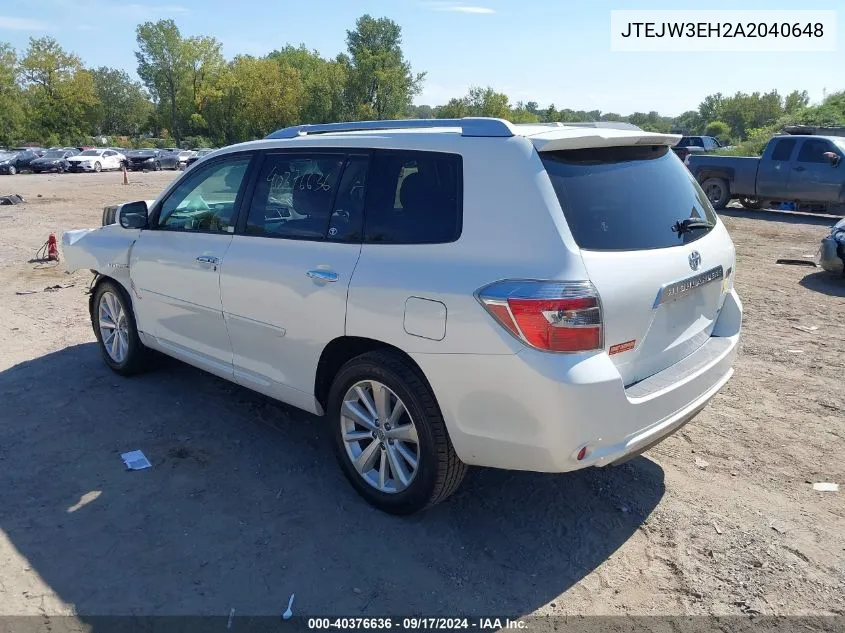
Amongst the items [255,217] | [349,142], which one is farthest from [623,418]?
[255,217]

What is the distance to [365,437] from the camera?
3.57 m

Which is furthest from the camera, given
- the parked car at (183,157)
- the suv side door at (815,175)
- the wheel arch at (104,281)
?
the parked car at (183,157)

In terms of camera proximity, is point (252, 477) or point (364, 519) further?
point (252, 477)

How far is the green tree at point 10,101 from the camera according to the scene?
6150 cm

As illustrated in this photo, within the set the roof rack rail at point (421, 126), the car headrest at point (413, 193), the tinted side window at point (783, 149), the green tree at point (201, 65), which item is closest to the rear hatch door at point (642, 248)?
the roof rack rail at point (421, 126)

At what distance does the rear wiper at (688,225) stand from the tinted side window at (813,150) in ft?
46.4

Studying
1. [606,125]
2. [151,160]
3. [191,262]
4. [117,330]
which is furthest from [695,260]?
[151,160]

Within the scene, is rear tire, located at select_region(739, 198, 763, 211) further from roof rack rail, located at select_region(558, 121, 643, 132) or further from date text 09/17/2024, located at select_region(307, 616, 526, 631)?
date text 09/17/2024, located at select_region(307, 616, 526, 631)

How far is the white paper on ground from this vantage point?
403 cm

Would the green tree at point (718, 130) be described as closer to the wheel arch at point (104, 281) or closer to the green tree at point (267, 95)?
the green tree at point (267, 95)

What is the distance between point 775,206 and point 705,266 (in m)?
15.3

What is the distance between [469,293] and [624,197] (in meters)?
0.95

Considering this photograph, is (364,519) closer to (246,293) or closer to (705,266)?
(246,293)

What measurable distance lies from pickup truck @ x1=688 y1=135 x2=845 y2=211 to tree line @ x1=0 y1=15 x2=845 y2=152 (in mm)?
41025
